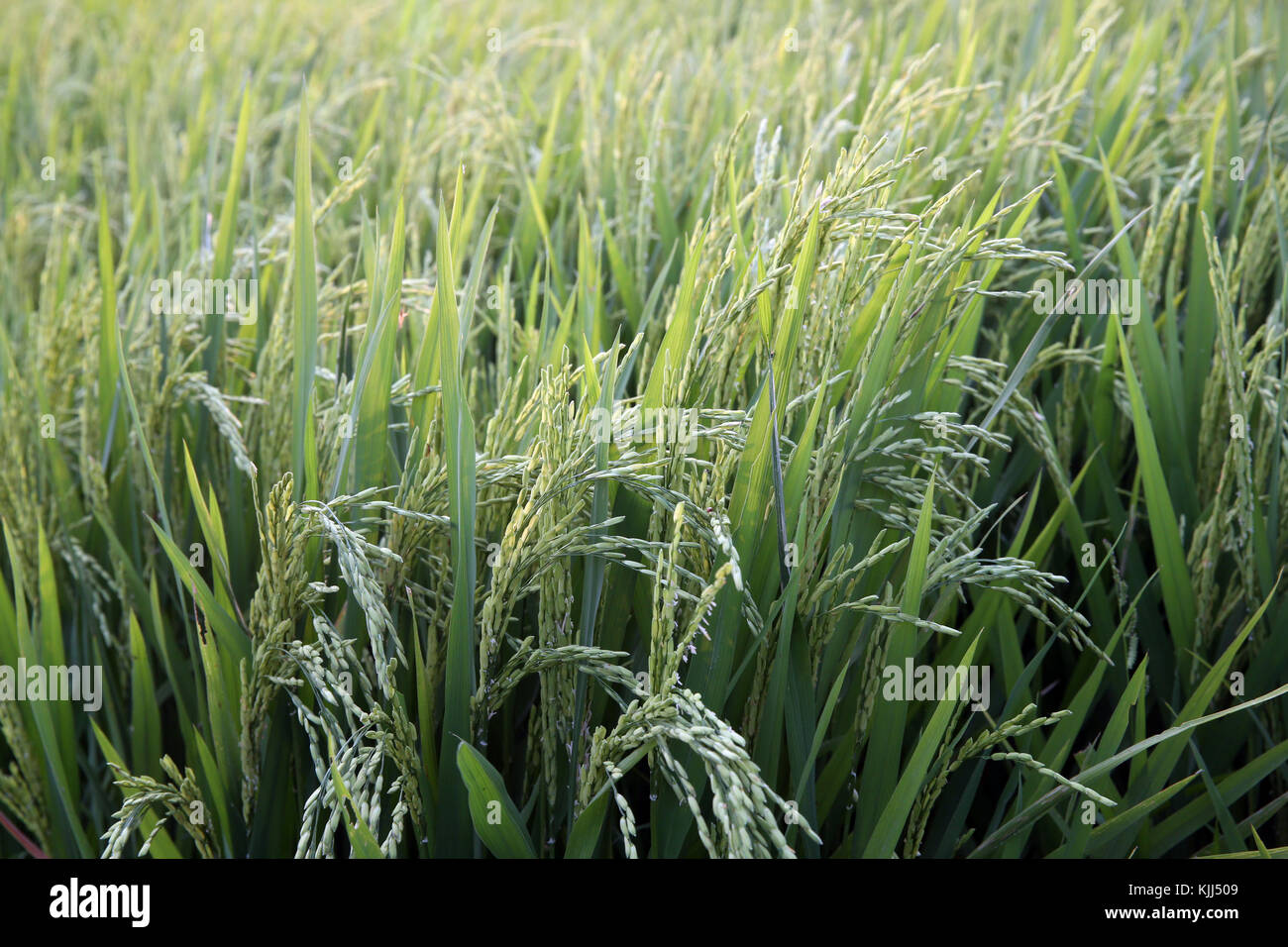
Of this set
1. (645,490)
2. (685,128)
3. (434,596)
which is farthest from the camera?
(685,128)

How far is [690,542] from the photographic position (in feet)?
3.67

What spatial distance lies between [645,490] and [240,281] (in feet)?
3.64

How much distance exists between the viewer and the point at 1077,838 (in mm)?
1126

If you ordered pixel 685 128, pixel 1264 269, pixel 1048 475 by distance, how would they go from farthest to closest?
pixel 685 128, pixel 1264 269, pixel 1048 475

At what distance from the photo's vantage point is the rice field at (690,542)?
1.07 metres

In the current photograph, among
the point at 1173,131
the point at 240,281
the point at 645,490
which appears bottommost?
the point at 645,490

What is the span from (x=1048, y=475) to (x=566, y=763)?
939 mm

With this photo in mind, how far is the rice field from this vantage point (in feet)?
3.50

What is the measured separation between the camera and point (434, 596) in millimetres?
1160
